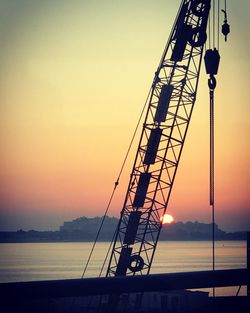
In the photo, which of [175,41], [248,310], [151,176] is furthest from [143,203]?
[248,310]

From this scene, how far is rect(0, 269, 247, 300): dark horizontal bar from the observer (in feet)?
18.3

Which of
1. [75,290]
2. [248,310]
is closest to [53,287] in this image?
[75,290]

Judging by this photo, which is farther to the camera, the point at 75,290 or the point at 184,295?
the point at 184,295

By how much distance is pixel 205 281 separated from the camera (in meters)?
6.51

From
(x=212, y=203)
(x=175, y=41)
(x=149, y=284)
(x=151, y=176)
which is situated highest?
(x=175, y=41)

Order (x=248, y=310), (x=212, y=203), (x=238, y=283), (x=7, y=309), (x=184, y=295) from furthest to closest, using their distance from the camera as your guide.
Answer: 1. (x=184, y=295)
2. (x=212, y=203)
3. (x=248, y=310)
4. (x=238, y=283)
5. (x=7, y=309)

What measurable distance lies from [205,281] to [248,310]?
361 cm

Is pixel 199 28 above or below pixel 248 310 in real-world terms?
above

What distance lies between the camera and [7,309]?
5.50m

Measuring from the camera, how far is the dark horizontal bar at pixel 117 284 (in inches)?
219

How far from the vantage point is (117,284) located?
604 centimetres

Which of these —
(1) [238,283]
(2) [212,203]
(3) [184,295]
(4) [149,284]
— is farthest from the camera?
(3) [184,295]

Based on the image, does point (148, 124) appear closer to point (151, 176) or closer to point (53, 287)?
point (151, 176)

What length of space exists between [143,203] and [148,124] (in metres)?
4.93
